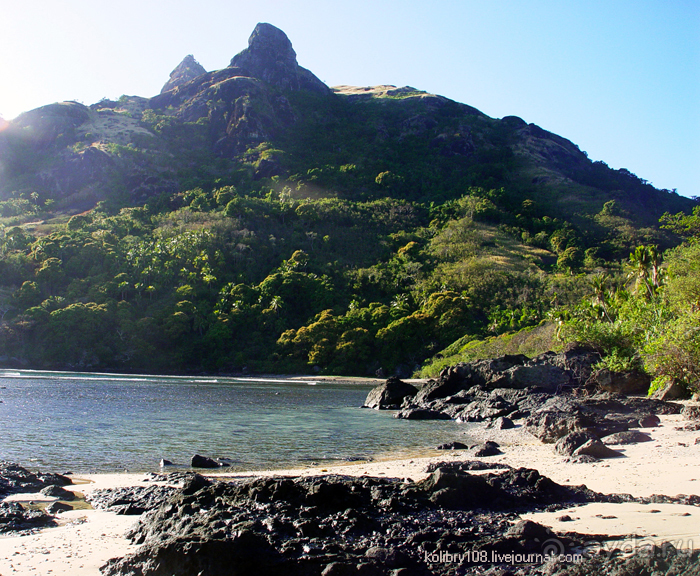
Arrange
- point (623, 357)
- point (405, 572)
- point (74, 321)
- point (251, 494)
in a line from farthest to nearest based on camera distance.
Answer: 1. point (74, 321)
2. point (623, 357)
3. point (251, 494)
4. point (405, 572)

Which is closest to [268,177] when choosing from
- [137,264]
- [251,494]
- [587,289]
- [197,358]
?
[137,264]

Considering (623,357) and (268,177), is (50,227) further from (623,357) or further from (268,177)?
(623,357)

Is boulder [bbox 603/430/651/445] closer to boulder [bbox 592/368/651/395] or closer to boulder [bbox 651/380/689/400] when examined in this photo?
boulder [bbox 651/380/689/400]

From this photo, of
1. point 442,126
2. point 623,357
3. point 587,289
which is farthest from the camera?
point 442,126

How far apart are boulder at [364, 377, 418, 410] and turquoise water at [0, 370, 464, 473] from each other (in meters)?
1.81

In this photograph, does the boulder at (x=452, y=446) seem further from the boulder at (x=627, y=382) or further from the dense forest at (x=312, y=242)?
the boulder at (x=627, y=382)

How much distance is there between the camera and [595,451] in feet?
41.4

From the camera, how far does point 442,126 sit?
614 feet

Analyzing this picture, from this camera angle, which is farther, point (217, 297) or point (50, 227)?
point (50, 227)

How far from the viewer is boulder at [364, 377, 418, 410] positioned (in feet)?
113

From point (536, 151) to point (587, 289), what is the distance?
108307 mm

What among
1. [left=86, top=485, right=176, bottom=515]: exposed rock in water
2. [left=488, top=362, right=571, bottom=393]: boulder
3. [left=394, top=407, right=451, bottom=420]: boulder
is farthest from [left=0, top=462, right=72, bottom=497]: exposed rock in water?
[left=488, top=362, right=571, bottom=393]: boulder

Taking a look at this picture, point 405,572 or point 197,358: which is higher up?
point 405,572

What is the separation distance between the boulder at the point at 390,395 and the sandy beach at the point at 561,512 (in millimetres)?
19298
